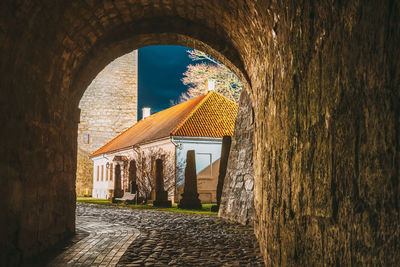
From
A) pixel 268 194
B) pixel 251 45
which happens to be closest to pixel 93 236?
pixel 268 194

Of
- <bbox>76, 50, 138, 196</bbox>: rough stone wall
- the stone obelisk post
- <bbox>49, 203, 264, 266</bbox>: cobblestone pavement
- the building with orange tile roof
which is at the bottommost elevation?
<bbox>49, 203, 264, 266</bbox>: cobblestone pavement

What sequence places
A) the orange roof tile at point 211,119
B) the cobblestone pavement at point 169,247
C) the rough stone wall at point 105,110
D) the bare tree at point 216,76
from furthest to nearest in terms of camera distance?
the rough stone wall at point 105,110 < the bare tree at point 216,76 < the orange roof tile at point 211,119 < the cobblestone pavement at point 169,247

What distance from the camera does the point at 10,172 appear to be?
454 centimetres

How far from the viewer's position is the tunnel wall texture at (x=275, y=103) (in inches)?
61.4

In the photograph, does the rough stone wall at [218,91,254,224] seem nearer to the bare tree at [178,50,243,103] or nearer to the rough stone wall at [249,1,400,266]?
the rough stone wall at [249,1,400,266]

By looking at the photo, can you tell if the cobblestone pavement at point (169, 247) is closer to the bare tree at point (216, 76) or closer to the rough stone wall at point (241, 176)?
the rough stone wall at point (241, 176)

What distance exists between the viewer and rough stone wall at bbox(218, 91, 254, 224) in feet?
31.3

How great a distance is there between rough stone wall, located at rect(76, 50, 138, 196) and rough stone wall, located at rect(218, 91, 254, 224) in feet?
81.1

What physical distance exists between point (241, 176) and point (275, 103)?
256 inches

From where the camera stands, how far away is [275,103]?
3943mm

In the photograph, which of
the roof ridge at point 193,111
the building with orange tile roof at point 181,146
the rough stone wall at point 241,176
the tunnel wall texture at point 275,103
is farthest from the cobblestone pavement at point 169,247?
the roof ridge at point 193,111

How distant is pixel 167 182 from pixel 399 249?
19.9 meters

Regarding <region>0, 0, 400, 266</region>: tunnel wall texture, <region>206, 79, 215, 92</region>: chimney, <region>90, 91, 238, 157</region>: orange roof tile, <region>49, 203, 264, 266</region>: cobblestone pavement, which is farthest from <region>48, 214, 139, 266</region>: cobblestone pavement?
<region>206, 79, 215, 92</region>: chimney

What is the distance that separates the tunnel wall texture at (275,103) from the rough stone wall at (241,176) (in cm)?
344
